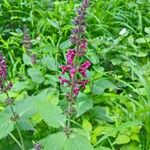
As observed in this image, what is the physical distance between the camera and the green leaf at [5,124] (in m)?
1.80

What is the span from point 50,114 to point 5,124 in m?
0.21

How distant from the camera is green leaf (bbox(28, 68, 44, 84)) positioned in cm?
268

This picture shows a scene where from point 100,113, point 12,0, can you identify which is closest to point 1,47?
point 12,0

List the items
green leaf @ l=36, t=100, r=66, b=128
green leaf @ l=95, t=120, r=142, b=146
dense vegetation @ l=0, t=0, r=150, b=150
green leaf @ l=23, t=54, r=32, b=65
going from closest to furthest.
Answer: green leaf @ l=36, t=100, r=66, b=128
dense vegetation @ l=0, t=0, r=150, b=150
green leaf @ l=95, t=120, r=142, b=146
green leaf @ l=23, t=54, r=32, b=65

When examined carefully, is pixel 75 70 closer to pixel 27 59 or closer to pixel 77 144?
pixel 77 144

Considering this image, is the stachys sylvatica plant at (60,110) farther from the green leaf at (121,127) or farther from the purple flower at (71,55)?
the green leaf at (121,127)

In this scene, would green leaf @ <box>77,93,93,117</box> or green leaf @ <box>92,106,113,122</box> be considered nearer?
green leaf @ <box>77,93,93,117</box>

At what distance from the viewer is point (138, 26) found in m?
3.86

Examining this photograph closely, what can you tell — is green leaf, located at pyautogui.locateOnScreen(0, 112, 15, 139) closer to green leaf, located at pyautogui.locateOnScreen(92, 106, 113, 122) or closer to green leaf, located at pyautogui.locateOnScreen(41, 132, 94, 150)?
green leaf, located at pyautogui.locateOnScreen(41, 132, 94, 150)

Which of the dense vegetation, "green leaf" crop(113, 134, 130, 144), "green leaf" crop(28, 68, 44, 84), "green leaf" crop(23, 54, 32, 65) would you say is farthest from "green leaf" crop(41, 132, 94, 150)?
"green leaf" crop(23, 54, 32, 65)

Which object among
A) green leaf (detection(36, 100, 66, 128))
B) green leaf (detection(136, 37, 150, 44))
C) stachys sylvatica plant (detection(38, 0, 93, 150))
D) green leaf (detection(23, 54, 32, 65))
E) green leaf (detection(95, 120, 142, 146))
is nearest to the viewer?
stachys sylvatica plant (detection(38, 0, 93, 150))

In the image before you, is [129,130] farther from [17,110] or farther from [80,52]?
[80,52]

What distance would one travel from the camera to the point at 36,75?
8.98 feet

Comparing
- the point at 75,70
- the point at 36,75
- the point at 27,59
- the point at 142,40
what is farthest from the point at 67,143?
the point at 142,40
